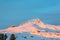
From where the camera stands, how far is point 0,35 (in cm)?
925

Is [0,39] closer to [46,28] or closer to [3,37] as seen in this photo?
[3,37]

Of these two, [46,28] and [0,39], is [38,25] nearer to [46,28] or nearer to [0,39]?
[46,28]

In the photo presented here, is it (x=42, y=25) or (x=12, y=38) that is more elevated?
(x=42, y=25)

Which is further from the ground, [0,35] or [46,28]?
[46,28]

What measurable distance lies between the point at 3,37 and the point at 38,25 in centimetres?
9818

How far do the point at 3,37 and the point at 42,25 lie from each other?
10116 centimetres

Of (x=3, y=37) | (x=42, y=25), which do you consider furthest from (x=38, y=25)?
(x=3, y=37)

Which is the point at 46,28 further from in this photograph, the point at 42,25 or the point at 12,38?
the point at 12,38

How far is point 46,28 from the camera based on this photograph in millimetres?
Result: 107062

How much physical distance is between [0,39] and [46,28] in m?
98.4

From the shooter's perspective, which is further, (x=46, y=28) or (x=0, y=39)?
(x=46, y=28)

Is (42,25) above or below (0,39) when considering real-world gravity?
above

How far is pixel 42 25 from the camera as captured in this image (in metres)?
110

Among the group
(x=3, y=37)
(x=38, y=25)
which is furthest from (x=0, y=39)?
(x=38, y=25)
